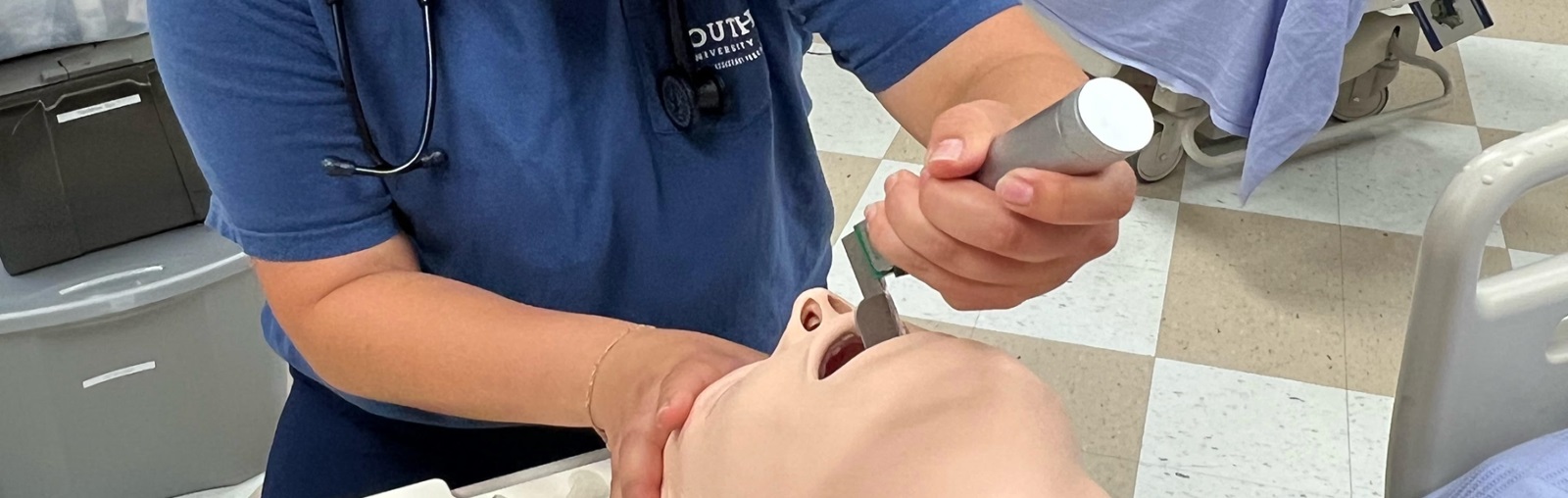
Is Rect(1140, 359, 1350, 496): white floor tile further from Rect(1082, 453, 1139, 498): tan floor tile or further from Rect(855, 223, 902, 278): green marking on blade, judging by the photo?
Rect(855, 223, 902, 278): green marking on blade

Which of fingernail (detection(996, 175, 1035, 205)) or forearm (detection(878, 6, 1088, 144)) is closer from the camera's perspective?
fingernail (detection(996, 175, 1035, 205))

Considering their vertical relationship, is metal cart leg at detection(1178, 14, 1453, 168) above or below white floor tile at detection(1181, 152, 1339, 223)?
above

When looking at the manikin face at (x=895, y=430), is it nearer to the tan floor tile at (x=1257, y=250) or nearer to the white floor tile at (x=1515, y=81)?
the tan floor tile at (x=1257, y=250)

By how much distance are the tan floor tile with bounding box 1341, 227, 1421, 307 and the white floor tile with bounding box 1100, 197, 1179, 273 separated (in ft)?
0.85

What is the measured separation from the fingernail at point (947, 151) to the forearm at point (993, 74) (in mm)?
179

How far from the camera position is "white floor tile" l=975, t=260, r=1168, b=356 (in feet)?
5.46

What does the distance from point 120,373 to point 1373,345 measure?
159cm

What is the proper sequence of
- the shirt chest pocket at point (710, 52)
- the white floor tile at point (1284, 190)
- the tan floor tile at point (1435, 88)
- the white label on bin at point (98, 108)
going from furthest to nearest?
the tan floor tile at point (1435, 88) < the white floor tile at point (1284, 190) < the white label on bin at point (98, 108) < the shirt chest pocket at point (710, 52)

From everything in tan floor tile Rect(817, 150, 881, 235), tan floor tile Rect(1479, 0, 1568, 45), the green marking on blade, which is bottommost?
tan floor tile Rect(817, 150, 881, 235)

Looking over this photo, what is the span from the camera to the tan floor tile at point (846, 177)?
6.41ft

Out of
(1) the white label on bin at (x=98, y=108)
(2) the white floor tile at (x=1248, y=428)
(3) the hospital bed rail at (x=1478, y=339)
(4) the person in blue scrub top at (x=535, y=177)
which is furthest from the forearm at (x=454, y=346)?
(2) the white floor tile at (x=1248, y=428)

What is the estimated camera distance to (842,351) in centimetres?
54

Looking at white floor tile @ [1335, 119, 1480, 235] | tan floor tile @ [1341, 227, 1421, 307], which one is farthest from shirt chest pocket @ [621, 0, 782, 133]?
white floor tile @ [1335, 119, 1480, 235]

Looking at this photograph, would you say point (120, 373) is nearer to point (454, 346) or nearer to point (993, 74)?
point (454, 346)
